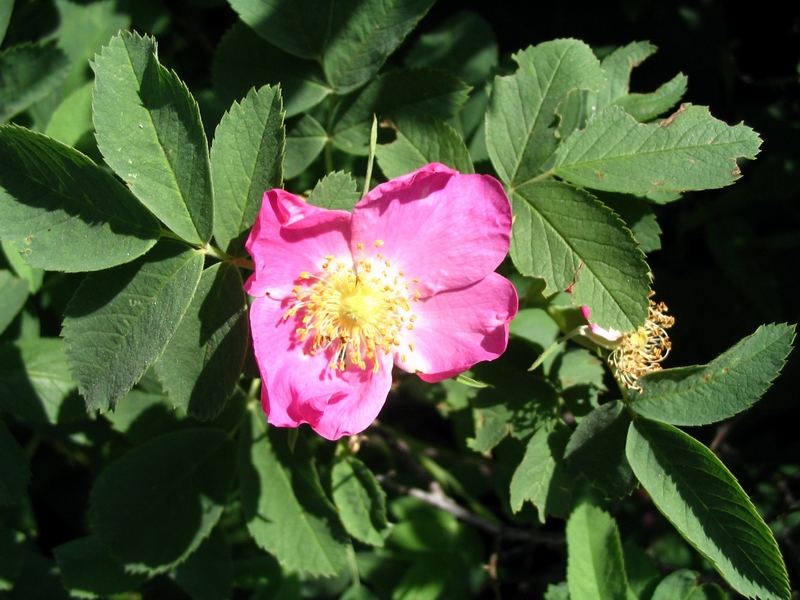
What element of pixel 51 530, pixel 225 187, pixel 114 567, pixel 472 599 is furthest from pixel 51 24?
pixel 472 599

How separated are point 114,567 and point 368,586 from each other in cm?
83

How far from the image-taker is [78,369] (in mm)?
1304

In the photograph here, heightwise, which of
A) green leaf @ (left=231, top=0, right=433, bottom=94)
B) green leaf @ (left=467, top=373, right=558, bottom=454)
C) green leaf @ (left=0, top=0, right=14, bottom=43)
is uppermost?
green leaf @ (left=0, top=0, right=14, bottom=43)

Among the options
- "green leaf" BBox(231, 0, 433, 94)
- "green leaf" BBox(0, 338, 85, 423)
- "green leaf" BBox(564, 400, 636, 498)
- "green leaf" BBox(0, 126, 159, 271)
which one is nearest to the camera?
"green leaf" BBox(0, 126, 159, 271)

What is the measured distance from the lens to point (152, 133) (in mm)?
1337

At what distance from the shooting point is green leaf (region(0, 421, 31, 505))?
1627 mm

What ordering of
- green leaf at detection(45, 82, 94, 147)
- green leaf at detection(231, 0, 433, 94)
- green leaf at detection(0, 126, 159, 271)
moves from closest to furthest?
green leaf at detection(0, 126, 159, 271) < green leaf at detection(231, 0, 433, 94) < green leaf at detection(45, 82, 94, 147)

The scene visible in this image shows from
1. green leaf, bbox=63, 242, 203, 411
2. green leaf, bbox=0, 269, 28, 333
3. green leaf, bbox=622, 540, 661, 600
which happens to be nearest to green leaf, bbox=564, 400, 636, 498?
green leaf, bbox=622, 540, 661, 600

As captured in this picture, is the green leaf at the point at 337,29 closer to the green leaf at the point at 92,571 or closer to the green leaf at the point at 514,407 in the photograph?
the green leaf at the point at 514,407

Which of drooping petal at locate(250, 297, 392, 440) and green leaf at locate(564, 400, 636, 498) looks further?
green leaf at locate(564, 400, 636, 498)

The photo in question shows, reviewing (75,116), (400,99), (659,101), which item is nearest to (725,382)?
(659,101)

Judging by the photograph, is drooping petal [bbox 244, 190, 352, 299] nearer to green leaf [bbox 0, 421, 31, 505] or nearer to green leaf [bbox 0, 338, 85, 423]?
green leaf [bbox 0, 338, 85, 423]

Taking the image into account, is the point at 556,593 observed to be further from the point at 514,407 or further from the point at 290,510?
the point at 290,510

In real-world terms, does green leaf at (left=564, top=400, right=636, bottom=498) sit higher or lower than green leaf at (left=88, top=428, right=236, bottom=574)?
higher
